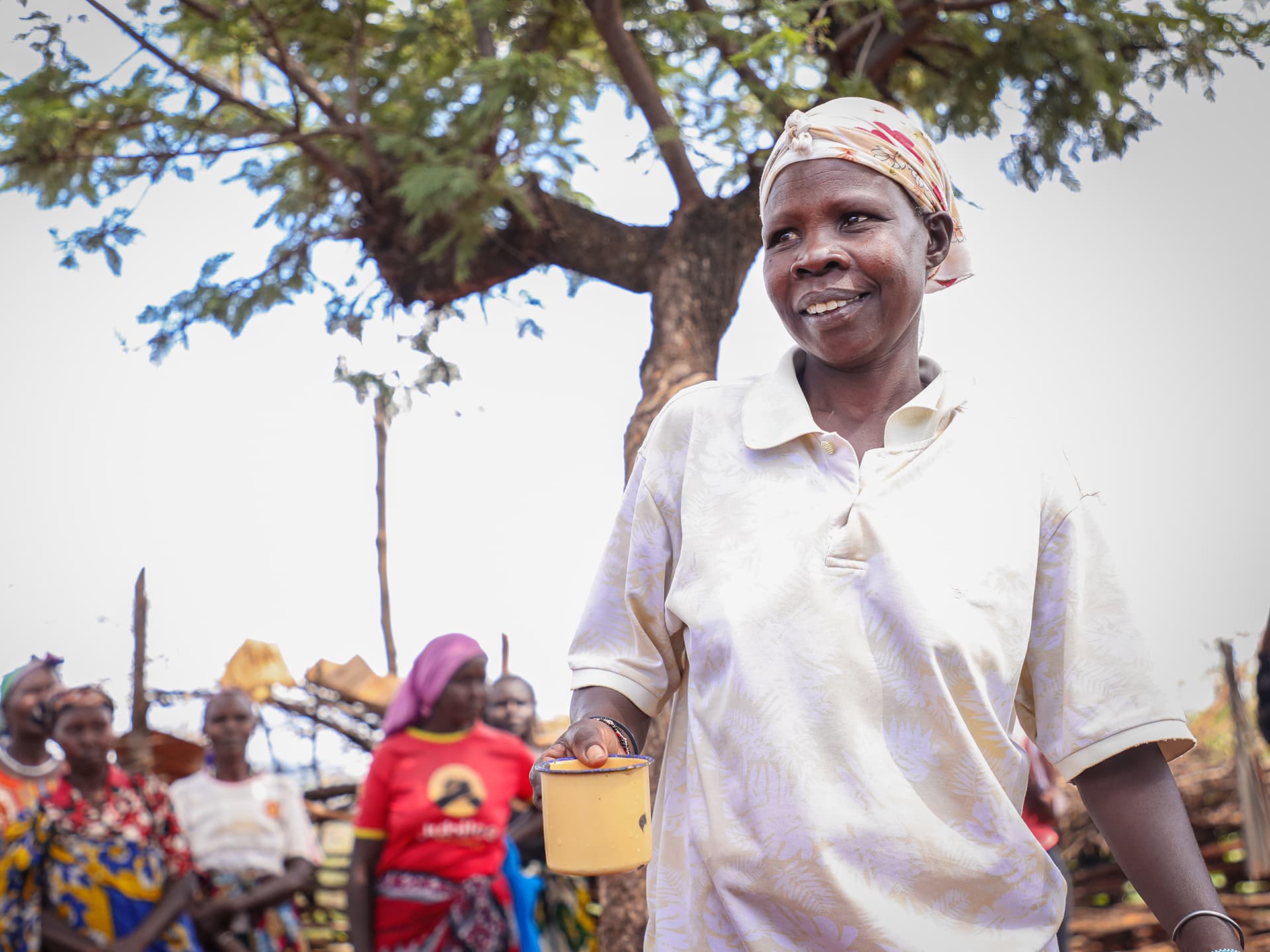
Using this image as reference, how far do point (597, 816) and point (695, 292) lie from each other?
5126 mm

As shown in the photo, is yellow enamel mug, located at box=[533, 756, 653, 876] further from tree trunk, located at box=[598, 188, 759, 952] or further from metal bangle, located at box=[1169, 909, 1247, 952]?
tree trunk, located at box=[598, 188, 759, 952]

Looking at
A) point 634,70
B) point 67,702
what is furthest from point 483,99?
point 67,702

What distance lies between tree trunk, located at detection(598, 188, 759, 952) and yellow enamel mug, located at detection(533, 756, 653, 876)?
437 cm

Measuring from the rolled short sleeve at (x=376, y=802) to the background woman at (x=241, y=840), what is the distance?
116 cm

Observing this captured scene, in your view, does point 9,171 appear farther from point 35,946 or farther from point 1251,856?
point 1251,856

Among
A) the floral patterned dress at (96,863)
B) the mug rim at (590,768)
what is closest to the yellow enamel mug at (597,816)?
the mug rim at (590,768)

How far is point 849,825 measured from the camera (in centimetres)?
131

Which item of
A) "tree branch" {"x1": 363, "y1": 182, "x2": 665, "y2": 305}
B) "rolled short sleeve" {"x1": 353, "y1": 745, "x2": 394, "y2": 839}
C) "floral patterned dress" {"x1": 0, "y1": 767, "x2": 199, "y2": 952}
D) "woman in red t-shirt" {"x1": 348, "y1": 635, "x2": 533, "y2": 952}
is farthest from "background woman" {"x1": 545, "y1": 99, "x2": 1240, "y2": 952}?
"tree branch" {"x1": 363, "y1": 182, "x2": 665, "y2": 305}

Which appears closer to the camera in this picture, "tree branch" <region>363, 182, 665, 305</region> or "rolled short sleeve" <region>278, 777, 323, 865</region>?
"rolled short sleeve" <region>278, 777, 323, 865</region>

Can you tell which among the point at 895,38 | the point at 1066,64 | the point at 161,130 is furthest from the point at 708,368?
the point at 161,130

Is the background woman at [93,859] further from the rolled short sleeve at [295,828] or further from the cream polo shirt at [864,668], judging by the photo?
the cream polo shirt at [864,668]

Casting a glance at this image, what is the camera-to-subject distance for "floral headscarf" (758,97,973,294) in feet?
5.15

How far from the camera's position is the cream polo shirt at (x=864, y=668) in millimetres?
1320

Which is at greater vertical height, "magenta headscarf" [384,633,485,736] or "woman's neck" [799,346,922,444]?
"woman's neck" [799,346,922,444]
